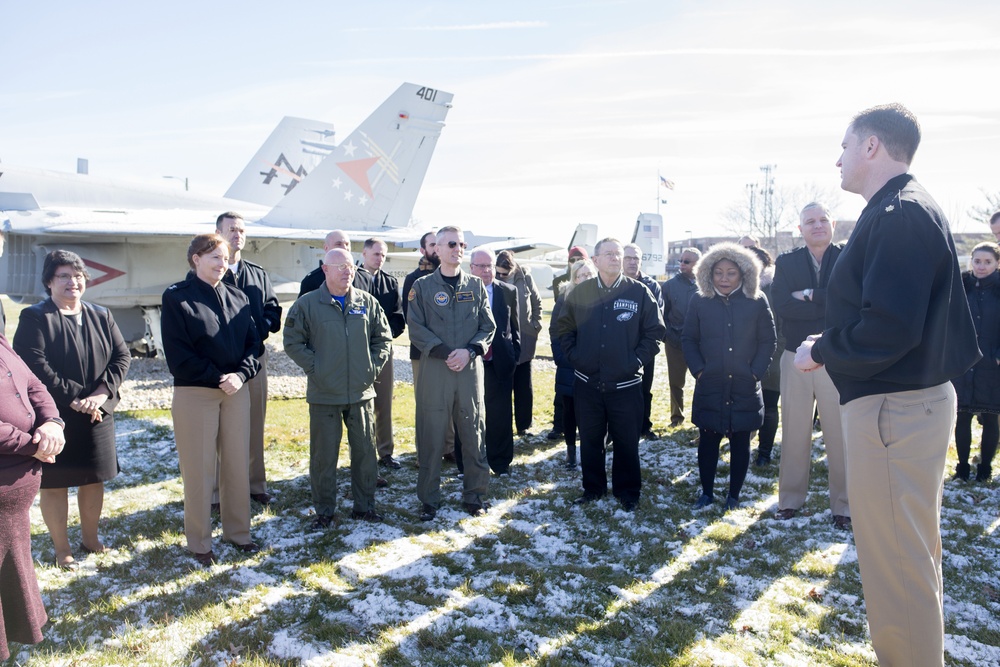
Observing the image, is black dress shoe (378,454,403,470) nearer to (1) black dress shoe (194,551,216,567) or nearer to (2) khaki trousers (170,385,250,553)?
(2) khaki trousers (170,385,250,553)

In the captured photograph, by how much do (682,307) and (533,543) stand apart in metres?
3.74

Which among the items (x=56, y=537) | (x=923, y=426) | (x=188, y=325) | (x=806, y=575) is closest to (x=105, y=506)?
(x=56, y=537)

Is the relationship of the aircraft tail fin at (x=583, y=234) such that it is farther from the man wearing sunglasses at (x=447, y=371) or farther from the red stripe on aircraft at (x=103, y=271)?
the man wearing sunglasses at (x=447, y=371)

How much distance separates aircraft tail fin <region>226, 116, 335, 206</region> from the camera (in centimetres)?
1720

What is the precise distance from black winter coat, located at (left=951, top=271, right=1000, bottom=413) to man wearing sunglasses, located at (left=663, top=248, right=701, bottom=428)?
8.25 feet

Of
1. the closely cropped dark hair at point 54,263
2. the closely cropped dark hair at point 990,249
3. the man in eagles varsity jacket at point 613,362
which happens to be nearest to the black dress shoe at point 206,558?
the closely cropped dark hair at point 54,263

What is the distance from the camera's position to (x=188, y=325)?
12.5 feet

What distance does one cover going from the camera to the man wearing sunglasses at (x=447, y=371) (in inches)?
185

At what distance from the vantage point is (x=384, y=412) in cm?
598

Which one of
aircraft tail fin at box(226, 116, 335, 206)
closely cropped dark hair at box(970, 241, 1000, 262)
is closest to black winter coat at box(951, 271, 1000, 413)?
closely cropped dark hair at box(970, 241, 1000, 262)

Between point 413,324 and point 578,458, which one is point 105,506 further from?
point 578,458

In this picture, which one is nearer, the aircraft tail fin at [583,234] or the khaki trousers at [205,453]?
the khaki trousers at [205,453]

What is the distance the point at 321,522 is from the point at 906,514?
365cm

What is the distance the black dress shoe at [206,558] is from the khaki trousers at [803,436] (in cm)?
402
